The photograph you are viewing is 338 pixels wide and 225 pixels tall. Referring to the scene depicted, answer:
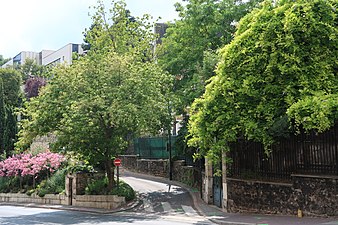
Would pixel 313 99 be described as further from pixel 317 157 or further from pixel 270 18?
pixel 270 18

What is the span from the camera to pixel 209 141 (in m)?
17.0

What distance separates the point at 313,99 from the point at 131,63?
12989 mm

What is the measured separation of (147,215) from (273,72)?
30.5 ft

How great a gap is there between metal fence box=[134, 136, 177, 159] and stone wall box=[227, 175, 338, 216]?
610 inches

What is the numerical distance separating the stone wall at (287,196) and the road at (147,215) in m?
1.96

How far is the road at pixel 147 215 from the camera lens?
58.0ft

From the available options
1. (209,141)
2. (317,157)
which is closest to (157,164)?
(209,141)

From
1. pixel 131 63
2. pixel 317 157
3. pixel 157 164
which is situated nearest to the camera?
pixel 317 157

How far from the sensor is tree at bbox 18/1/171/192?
20719 mm

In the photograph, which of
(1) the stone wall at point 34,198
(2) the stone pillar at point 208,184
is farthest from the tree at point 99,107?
(1) the stone wall at point 34,198

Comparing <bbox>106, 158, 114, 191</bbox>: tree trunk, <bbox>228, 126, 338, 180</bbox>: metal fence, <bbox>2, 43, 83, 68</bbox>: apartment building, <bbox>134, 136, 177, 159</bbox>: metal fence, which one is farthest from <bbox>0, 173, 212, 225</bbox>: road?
<bbox>2, 43, 83, 68</bbox>: apartment building

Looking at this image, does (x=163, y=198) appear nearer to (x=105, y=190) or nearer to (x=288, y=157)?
(x=105, y=190)

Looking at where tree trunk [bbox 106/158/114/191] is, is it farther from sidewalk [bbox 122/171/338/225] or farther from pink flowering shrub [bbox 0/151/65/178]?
pink flowering shrub [bbox 0/151/65/178]

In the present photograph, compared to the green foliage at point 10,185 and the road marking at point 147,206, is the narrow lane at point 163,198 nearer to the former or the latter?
the road marking at point 147,206
